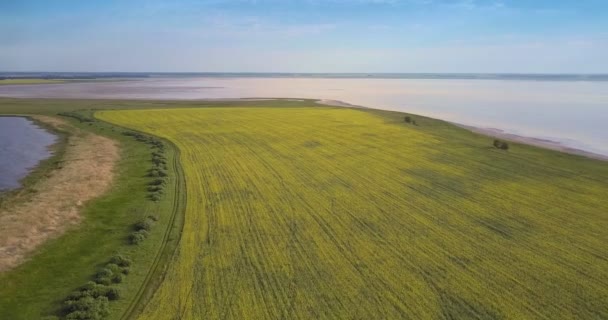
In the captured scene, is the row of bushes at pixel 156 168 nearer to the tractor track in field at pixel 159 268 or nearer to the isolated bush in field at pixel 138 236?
the tractor track in field at pixel 159 268

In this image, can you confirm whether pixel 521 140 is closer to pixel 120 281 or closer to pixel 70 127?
pixel 120 281

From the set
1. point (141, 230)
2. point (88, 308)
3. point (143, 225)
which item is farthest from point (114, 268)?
point (143, 225)

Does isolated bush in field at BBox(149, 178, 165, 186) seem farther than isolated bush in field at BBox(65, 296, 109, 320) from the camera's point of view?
Yes

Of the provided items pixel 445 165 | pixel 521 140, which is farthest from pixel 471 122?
pixel 445 165

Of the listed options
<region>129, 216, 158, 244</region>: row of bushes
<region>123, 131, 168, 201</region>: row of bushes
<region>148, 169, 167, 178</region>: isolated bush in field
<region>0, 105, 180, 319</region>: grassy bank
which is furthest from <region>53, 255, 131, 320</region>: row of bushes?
<region>148, 169, 167, 178</region>: isolated bush in field

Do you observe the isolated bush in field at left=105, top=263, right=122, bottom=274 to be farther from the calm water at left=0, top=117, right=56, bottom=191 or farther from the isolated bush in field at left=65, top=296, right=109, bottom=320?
the calm water at left=0, top=117, right=56, bottom=191

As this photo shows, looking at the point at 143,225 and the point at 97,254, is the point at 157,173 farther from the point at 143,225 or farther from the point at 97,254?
the point at 97,254
